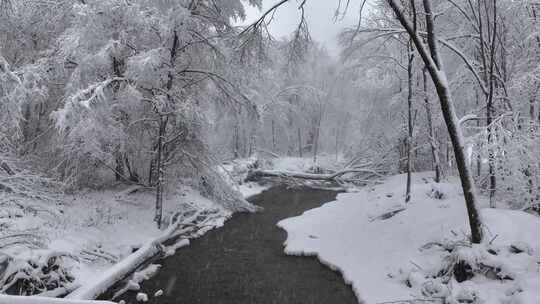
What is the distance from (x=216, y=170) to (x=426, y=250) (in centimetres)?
817

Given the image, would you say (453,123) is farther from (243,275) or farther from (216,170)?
(216,170)

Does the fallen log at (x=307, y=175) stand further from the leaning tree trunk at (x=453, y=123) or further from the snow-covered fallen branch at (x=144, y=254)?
the leaning tree trunk at (x=453, y=123)

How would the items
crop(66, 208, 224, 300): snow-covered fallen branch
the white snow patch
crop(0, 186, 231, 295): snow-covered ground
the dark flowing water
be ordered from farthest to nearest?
the dark flowing water → the white snow patch → crop(66, 208, 224, 300): snow-covered fallen branch → crop(0, 186, 231, 295): snow-covered ground

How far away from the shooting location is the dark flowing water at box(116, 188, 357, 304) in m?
7.85

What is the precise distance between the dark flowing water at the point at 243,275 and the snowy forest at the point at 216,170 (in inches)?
2.7

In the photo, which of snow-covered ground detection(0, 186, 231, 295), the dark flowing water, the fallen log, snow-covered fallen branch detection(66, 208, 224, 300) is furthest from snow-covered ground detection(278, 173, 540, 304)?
the fallen log

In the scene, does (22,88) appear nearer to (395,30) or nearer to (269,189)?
(395,30)

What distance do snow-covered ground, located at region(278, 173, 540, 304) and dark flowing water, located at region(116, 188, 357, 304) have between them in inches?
18.8

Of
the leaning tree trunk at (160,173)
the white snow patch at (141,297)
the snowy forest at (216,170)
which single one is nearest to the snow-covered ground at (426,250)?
the snowy forest at (216,170)

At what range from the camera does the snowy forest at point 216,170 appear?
6.84 m

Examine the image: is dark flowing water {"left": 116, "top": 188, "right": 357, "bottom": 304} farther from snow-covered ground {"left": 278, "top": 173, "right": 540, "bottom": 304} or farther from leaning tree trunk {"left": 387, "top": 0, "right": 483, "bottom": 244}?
leaning tree trunk {"left": 387, "top": 0, "right": 483, "bottom": 244}

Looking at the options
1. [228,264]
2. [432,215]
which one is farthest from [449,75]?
[228,264]

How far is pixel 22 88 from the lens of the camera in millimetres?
8648

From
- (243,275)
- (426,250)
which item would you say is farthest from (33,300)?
(426,250)
